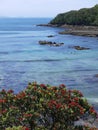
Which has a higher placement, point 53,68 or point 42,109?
point 42,109

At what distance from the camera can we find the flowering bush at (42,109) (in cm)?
2005

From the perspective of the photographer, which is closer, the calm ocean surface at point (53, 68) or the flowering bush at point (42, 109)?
the flowering bush at point (42, 109)

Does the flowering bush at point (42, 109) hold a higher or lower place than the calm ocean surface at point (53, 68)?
higher

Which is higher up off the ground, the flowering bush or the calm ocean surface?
the flowering bush

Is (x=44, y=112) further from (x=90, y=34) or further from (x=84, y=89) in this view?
(x=90, y=34)

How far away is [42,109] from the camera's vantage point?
Answer: 66.7 ft

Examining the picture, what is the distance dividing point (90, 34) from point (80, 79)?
A: 88.5 meters

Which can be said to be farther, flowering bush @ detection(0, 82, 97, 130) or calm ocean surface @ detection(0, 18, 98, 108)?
calm ocean surface @ detection(0, 18, 98, 108)

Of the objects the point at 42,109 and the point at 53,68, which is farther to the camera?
the point at 53,68

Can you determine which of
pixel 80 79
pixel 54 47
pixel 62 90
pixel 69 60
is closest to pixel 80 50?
pixel 54 47

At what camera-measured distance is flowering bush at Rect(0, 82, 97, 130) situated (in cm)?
2005

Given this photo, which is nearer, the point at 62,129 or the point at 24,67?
the point at 62,129

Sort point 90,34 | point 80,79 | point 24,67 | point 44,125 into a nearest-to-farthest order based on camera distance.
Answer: point 44,125
point 80,79
point 24,67
point 90,34

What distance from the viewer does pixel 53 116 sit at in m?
21.0
